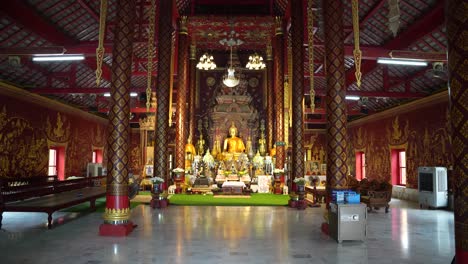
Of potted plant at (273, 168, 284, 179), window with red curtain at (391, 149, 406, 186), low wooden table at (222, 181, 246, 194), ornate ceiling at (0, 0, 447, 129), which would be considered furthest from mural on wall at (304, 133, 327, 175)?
low wooden table at (222, 181, 246, 194)

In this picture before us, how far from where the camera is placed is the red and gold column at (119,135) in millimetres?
7086

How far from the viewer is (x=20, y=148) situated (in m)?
13.8

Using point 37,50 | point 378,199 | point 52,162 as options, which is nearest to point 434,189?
point 378,199

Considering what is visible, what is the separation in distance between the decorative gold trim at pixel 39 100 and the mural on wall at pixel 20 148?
74cm

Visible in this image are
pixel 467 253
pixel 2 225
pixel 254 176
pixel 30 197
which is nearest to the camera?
pixel 467 253

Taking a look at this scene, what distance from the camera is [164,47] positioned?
11719 mm

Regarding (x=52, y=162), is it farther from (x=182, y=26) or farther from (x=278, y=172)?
(x=278, y=172)

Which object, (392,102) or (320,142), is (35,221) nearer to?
(392,102)

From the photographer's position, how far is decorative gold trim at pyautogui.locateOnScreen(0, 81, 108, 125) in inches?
519

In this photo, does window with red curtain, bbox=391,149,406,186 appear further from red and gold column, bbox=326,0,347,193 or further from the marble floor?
red and gold column, bbox=326,0,347,193

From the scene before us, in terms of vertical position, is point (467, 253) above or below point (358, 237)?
above

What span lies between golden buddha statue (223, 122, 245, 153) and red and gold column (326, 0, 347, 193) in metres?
13.6

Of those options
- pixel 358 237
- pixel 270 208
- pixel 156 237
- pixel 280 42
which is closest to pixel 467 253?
pixel 358 237

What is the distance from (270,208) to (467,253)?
8.75 metres
